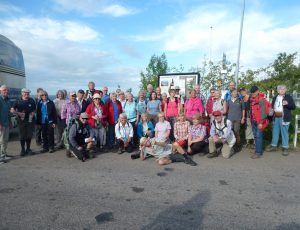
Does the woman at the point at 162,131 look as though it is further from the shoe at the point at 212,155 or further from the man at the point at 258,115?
the man at the point at 258,115

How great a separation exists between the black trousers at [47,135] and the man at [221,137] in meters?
4.83

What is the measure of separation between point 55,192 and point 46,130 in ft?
11.8

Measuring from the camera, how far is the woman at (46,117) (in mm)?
7766

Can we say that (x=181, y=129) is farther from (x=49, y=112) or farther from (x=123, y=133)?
(x=49, y=112)

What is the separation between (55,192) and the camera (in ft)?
15.4

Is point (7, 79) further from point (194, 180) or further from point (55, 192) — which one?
point (194, 180)

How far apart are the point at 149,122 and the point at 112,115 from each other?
123cm

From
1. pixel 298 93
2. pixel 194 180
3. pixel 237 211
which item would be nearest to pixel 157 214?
pixel 237 211

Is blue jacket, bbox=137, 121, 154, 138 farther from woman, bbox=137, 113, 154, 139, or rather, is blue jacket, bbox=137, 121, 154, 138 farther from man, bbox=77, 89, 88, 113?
man, bbox=77, 89, 88, 113

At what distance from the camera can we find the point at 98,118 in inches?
307

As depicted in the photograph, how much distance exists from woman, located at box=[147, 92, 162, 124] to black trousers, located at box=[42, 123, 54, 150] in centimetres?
317

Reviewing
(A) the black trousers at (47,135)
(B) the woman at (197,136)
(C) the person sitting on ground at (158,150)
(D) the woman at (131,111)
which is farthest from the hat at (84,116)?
(B) the woman at (197,136)

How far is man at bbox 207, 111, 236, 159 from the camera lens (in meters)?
7.25

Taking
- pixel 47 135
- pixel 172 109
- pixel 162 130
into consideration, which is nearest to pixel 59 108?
pixel 47 135
